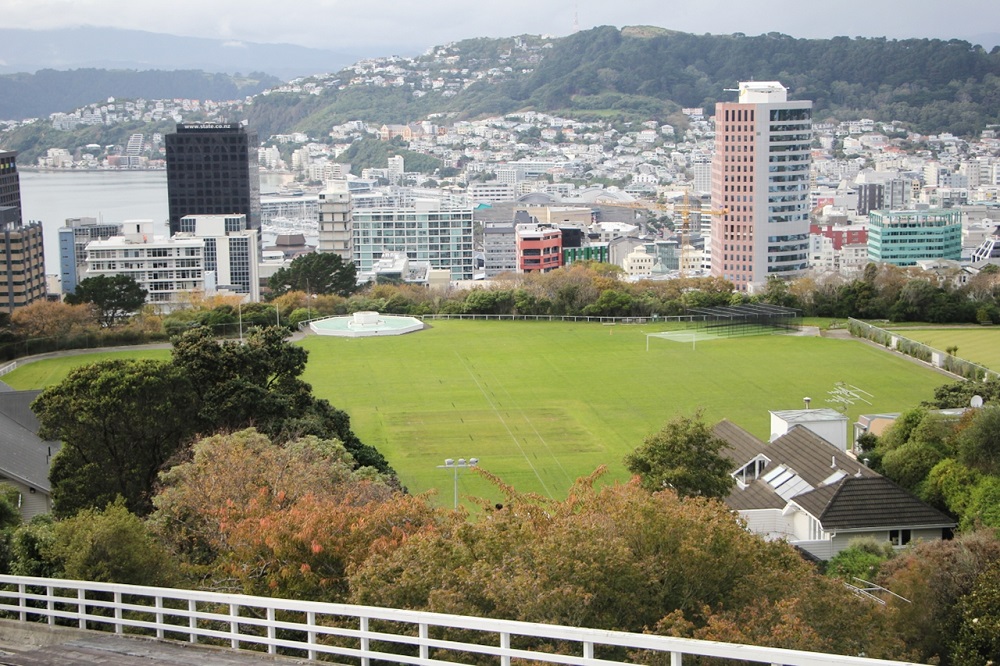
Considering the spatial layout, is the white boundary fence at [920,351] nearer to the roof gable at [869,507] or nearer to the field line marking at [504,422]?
the field line marking at [504,422]

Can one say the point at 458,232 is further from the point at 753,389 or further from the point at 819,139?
the point at 819,139

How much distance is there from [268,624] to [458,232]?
6750 centimetres

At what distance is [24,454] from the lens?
16297 millimetres

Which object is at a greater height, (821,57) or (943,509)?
(821,57)

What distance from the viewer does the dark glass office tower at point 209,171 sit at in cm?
7288

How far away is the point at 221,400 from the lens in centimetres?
1623

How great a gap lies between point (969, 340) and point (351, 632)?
2878 centimetres

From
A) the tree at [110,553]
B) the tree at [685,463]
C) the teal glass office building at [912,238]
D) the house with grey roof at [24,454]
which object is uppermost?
the tree at [110,553]

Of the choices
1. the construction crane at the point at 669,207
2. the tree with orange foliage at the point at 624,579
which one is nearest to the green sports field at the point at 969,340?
the tree with orange foliage at the point at 624,579

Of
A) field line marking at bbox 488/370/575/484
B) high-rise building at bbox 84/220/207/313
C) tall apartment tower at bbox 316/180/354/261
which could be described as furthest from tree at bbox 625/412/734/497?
tall apartment tower at bbox 316/180/354/261

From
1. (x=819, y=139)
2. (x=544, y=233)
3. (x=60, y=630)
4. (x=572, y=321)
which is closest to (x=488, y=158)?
(x=819, y=139)

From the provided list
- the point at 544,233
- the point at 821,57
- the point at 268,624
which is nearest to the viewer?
the point at 268,624

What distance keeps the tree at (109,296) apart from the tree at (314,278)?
17.2 feet

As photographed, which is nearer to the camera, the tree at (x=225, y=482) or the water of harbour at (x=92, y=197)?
the tree at (x=225, y=482)
